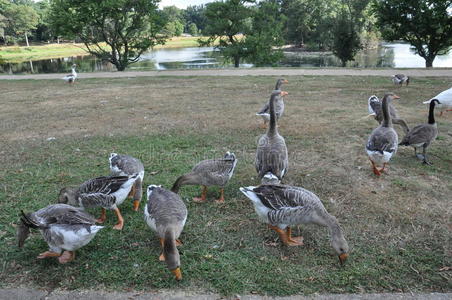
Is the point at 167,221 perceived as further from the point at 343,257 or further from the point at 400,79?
the point at 400,79

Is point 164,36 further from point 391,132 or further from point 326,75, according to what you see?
point 391,132

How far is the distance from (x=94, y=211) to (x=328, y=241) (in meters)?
3.36

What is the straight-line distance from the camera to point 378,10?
26.1 m

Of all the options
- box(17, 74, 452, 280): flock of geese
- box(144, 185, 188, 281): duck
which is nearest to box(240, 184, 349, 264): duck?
box(17, 74, 452, 280): flock of geese

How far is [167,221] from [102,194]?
1.12 meters

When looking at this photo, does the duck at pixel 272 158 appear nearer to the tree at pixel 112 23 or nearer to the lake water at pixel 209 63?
the tree at pixel 112 23

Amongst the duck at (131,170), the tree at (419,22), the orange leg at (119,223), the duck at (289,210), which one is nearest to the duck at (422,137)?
the duck at (289,210)

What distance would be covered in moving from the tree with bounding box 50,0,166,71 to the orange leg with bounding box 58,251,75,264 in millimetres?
25470

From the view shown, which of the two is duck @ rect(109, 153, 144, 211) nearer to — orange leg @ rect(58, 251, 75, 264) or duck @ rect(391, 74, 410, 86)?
orange leg @ rect(58, 251, 75, 264)

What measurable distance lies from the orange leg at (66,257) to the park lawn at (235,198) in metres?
0.07

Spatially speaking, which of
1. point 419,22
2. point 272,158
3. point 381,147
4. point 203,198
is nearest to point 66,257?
point 203,198

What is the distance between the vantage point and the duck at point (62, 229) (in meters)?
3.84

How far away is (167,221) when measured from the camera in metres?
3.99

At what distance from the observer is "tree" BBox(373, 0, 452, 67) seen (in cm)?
2394
